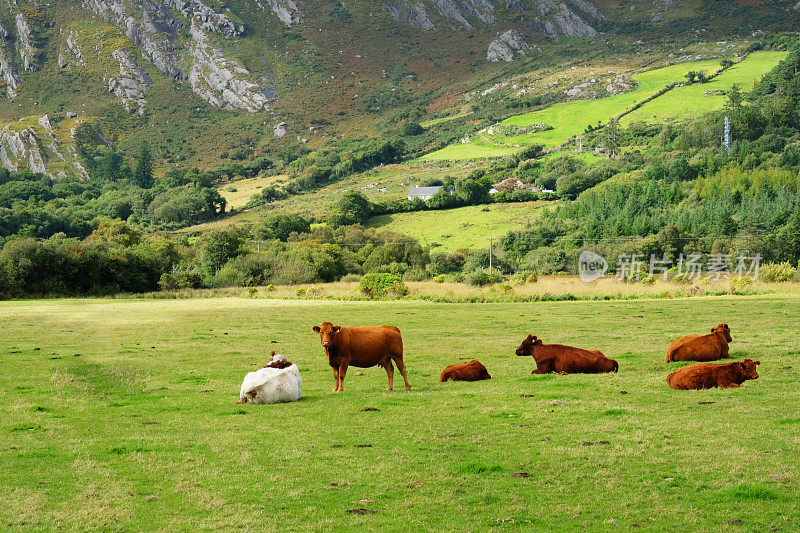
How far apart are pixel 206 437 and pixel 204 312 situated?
32636 millimetres

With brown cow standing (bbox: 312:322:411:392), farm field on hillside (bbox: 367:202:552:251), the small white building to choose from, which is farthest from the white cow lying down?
the small white building

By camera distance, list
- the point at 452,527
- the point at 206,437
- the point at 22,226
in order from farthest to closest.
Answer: the point at 22,226 < the point at 206,437 < the point at 452,527

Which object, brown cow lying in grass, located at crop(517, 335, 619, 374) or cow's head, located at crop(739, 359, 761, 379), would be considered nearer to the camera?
cow's head, located at crop(739, 359, 761, 379)

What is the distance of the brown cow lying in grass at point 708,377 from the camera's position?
15352 millimetres

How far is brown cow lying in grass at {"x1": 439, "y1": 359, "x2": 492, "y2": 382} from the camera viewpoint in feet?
60.6

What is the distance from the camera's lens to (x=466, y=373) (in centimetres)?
1852

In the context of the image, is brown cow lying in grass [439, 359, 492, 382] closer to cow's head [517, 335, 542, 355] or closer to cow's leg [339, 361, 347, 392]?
cow's head [517, 335, 542, 355]

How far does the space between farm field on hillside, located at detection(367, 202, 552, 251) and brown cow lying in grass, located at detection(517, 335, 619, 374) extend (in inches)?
3675

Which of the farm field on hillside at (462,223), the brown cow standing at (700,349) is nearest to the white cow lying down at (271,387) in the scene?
the brown cow standing at (700,349)

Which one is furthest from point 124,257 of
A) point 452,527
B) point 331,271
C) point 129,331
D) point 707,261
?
point 452,527

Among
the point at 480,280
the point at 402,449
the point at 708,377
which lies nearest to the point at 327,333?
the point at 402,449

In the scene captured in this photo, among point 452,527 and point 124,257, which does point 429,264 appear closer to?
point 124,257

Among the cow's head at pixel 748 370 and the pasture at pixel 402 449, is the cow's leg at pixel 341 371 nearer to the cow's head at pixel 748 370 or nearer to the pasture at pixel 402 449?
the pasture at pixel 402 449

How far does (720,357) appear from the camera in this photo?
19094mm
